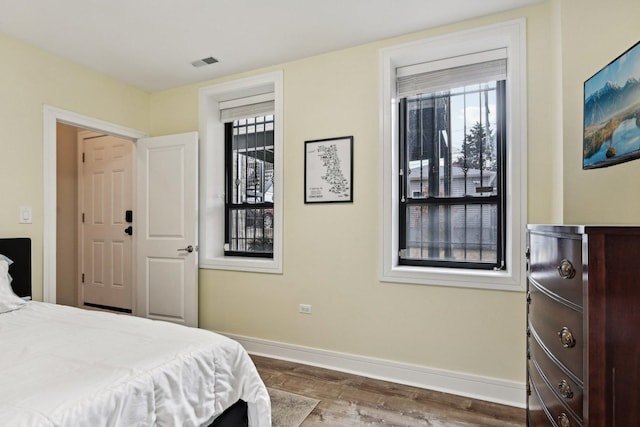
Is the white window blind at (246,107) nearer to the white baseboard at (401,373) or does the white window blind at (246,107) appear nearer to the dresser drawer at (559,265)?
the white baseboard at (401,373)

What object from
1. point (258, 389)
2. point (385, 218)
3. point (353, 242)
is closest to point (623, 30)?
point (385, 218)

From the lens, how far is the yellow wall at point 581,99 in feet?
5.85

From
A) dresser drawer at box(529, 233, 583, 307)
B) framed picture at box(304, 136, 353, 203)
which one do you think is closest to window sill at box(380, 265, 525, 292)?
framed picture at box(304, 136, 353, 203)

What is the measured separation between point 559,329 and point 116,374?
149cm

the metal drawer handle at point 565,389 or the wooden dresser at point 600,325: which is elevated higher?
the wooden dresser at point 600,325

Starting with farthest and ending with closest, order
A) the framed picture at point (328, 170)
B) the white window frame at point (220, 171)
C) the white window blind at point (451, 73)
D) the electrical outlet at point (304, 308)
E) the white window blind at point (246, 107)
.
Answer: the white window blind at point (246, 107) → the white window frame at point (220, 171) → the electrical outlet at point (304, 308) → the framed picture at point (328, 170) → the white window blind at point (451, 73)

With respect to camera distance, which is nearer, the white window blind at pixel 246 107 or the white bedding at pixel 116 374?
the white bedding at pixel 116 374

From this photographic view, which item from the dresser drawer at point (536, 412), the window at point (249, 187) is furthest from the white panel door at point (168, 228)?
the dresser drawer at point (536, 412)

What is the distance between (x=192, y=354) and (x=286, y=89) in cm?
231

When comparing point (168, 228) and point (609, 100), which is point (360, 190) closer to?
point (609, 100)

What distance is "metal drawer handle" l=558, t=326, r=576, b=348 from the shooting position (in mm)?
1074

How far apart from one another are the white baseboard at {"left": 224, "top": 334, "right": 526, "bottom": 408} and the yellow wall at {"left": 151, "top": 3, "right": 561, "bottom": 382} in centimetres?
5

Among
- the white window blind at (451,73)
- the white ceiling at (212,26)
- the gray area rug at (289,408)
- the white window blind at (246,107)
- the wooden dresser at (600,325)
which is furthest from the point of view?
→ the white window blind at (246,107)

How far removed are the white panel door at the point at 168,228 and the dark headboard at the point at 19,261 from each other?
1.00m
